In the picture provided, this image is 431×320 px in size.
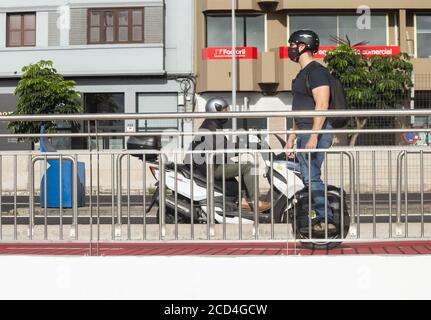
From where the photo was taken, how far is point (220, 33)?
96.4 ft

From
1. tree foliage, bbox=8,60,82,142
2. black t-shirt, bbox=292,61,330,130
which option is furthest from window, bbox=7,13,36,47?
black t-shirt, bbox=292,61,330,130

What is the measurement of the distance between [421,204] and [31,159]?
2.93 m

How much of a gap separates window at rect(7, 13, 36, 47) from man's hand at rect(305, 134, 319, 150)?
2593cm

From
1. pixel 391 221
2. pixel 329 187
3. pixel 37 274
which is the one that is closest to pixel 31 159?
pixel 37 274

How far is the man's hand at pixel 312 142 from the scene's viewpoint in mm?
5235

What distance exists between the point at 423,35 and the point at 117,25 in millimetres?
12403

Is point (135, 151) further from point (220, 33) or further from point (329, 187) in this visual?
point (220, 33)

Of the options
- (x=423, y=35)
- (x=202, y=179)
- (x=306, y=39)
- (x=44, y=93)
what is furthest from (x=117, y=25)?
(x=202, y=179)

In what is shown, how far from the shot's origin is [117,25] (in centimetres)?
2909

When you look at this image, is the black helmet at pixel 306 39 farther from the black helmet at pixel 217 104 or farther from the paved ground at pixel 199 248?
the black helmet at pixel 217 104

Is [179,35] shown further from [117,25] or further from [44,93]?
[44,93]

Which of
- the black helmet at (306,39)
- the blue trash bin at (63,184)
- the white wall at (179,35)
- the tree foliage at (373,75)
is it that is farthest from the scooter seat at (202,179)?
the white wall at (179,35)

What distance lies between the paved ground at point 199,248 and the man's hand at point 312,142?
71 cm
